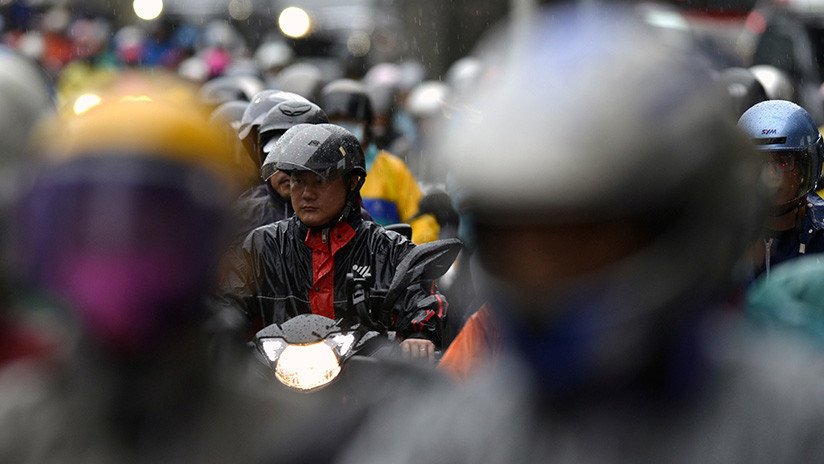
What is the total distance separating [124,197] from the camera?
7.05 feet

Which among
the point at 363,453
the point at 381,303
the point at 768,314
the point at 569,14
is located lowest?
the point at 381,303

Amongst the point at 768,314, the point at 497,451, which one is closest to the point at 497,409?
the point at 497,451

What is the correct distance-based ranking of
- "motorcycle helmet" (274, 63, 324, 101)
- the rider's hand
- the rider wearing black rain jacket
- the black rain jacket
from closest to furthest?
the rider's hand
the black rain jacket
the rider wearing black rain jacket
"motorcycle helmet" (274, 63, 324, 101)

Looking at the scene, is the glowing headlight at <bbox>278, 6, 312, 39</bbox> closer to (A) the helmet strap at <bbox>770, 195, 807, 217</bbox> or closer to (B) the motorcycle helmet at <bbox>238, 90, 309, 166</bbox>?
(B) the motorcycle helmet at <bbox>238, 90, 309, 166</bbox>

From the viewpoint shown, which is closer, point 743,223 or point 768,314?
point 743,223

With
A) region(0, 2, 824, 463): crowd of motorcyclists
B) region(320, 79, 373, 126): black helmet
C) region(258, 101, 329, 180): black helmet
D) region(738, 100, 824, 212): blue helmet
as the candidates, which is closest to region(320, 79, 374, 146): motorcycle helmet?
region(320, 79, 373, 126): black helmet

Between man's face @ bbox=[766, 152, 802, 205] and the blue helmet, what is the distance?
13 millimetres

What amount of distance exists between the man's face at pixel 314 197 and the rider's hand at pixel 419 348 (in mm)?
680

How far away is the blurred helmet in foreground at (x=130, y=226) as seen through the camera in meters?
2.15

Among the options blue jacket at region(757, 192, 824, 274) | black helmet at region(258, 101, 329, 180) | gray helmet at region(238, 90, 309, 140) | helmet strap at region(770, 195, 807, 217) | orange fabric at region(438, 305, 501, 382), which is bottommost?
blue jacket at region(757, 192, 824, 274)

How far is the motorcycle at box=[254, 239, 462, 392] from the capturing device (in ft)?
13.9

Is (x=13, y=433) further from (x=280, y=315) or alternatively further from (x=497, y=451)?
(x=280, y=315)

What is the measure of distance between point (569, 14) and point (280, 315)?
3625 mm

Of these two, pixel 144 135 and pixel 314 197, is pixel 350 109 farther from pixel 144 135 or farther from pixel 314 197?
pixel 144 135
